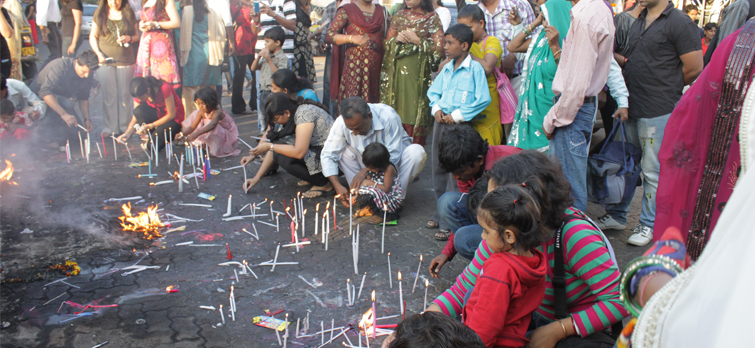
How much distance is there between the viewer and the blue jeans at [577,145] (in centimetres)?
389

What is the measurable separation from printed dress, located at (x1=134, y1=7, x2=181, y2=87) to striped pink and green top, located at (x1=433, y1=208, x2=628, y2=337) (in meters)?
6.79

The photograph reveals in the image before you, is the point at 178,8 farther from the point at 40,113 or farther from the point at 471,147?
the point at 471,147

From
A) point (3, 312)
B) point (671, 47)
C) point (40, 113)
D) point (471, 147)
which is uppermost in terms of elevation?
point (671, 47)

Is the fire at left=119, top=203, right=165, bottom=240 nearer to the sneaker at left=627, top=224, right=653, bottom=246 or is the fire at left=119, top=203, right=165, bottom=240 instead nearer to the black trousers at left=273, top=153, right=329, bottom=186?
the black trousers at left=273, top=153, right=329, bottom=186

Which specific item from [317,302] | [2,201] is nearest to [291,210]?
[317,302]

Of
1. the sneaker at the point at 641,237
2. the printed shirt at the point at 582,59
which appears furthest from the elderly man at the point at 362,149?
the sneaker at the point at 641,237

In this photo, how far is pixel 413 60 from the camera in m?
5.97

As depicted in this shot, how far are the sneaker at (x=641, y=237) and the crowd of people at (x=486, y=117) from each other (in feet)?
0.14

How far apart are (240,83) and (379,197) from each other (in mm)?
5256

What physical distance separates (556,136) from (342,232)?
1985mm

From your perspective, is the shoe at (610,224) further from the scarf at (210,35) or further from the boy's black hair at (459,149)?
the scarf at (210,35)

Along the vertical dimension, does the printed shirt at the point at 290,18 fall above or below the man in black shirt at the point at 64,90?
above

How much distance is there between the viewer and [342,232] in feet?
15.3

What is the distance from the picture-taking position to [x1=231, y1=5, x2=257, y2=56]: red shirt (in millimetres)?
8852
